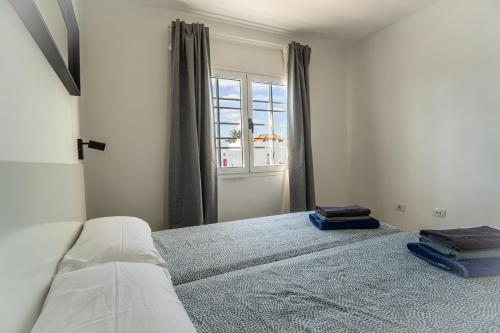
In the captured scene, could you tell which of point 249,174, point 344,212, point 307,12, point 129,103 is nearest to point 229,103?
point 249,174

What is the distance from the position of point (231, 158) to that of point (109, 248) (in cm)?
198

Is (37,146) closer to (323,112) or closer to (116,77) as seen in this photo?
(116,77)

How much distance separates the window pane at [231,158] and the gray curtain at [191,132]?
27 centimetres

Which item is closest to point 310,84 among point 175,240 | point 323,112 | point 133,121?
point 323,112

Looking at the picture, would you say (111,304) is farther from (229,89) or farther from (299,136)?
(299,136)

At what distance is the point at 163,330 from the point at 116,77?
7.99 ft

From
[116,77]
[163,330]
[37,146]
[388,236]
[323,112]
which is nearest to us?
[163,330]

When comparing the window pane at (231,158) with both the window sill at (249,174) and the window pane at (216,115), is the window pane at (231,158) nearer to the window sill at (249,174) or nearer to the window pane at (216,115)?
the window sill at (249,174)

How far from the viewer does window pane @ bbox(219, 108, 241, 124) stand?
9.64 feet

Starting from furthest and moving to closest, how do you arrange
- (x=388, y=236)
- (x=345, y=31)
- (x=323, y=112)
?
(x=323, y=112) → (x=345, y=31) → (x=388, y=236)

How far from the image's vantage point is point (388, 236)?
164cm

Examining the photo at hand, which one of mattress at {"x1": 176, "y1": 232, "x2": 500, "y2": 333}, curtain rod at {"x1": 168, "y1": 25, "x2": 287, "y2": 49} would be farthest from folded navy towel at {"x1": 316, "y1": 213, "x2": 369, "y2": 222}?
curtain rod at {"x1": 168, "y1": 25, "x2": 287, "y2": 49}

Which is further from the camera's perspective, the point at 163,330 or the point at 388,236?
the point at 388,236

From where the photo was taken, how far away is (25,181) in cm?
64
